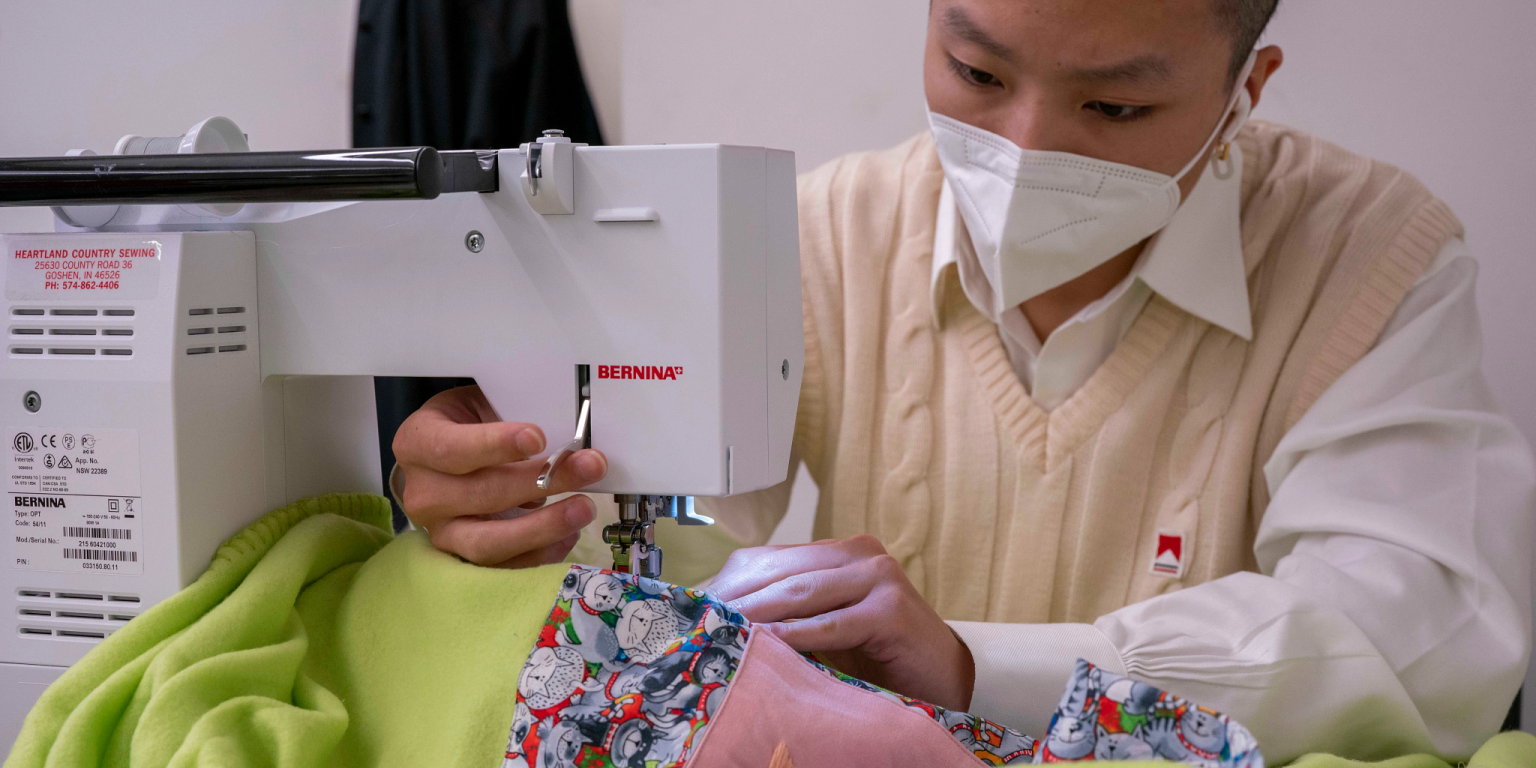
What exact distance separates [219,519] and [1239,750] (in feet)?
2.43

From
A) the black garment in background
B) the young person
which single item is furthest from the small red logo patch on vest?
the black garment in background

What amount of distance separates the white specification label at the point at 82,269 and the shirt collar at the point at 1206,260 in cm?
107

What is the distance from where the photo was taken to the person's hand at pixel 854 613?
0.75 metres

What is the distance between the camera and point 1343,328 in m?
1.19

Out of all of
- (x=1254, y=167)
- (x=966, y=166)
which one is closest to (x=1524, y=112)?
(x=1254, y=167)

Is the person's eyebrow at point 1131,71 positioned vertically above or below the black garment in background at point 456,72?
below

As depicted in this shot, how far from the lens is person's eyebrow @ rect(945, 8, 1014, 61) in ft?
3.37

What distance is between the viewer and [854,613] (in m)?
0.77

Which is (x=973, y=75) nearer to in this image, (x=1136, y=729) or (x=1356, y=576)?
(x=1356, y=576)

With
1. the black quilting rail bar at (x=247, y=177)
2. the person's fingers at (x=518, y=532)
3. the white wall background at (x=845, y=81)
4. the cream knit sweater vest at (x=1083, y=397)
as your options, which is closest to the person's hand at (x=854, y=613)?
the person's fingers at (x=518, y=532)

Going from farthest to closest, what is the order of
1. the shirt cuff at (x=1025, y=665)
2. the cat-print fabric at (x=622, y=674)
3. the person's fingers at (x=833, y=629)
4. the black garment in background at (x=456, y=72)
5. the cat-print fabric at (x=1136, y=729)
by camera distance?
1. the black garment in background at (x=456, y=72)
2. the shirt cuff at (x=1025, y=665)
3. the person's fingers at (x=833, y=629)
4. the cat-print fabric at (x=622, y=674)
5. the cat-print fabric at (x=1136, y=729)

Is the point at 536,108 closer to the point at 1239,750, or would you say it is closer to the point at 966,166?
the point at 966,166

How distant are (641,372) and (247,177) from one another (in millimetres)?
319

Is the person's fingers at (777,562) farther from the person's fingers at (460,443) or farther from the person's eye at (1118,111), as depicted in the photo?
the person's eye at (1118,111)
